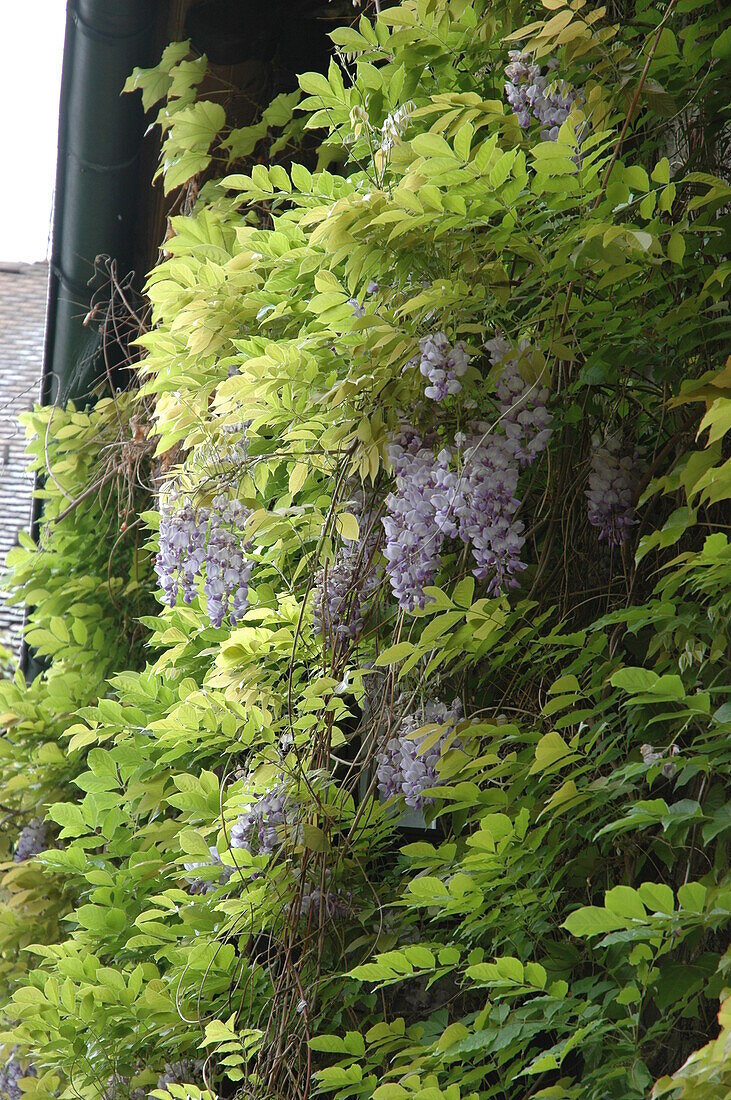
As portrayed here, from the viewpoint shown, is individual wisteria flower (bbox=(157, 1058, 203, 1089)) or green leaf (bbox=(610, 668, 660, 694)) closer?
green leaf (bbox=(610, 668, 660, 694))

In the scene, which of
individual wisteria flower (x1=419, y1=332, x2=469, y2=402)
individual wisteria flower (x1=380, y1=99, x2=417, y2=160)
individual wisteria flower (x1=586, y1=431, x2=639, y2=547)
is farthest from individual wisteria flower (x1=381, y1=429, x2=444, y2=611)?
individual wisteria flower (x1=380, y1=99, x2=417, y2=160)

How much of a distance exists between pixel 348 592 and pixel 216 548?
0.90 ft

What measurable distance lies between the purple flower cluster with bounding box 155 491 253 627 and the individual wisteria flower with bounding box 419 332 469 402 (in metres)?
0.46

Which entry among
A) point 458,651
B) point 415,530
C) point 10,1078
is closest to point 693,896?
point 458,651

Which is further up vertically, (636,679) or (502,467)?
(502,467)

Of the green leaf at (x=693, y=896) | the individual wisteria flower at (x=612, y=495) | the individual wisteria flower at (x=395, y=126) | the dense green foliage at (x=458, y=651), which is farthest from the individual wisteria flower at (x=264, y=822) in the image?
the individual wisteria flower at (x=395, y=126)

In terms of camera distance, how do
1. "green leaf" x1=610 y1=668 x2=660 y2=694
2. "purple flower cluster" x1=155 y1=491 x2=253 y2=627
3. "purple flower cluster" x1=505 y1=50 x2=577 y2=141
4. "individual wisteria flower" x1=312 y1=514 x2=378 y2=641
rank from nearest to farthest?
"green leaf" x1=610 y1=668 x2=660 y2=694 → "purple flower cluster" x1=505 y1=50 x2=577 y2=141 → "individual wisteria flower" x1=312 y1=514 x2=378 y2=641 → "purple flower cluster" x1=155 y1=491 x2=253 y2=627

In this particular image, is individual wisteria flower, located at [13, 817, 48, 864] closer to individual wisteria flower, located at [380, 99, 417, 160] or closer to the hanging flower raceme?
the hanging flower raceme

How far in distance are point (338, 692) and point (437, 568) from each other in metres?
0.26

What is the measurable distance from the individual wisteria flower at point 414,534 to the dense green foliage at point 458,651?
0.13 feet

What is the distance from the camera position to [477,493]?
1.38 meters

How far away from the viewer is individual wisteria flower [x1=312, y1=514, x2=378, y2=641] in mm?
1621

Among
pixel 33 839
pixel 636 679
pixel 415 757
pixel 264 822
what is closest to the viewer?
pixel 636 679

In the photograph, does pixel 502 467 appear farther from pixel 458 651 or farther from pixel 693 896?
pixel 693 896
